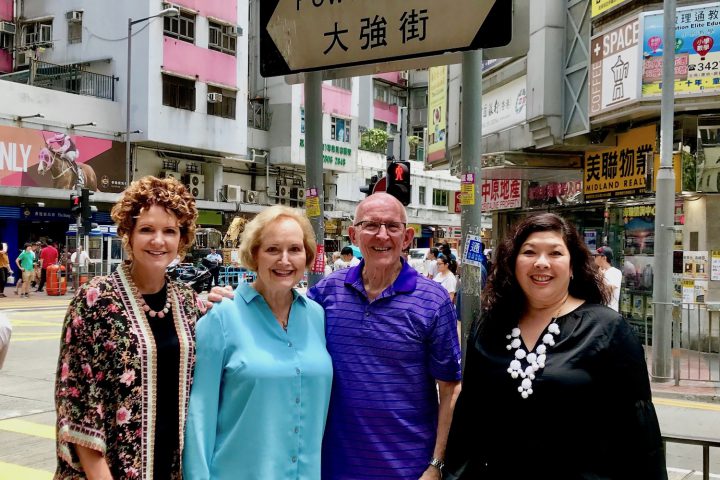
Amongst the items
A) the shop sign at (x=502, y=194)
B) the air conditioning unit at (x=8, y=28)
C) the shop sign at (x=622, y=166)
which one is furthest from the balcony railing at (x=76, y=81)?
the shop sign at (x=622, y=166)

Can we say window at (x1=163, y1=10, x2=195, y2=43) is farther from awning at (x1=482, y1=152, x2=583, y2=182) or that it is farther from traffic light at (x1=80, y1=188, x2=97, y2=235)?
awning at (x1=482, y1=152, x2=583, y2=182)

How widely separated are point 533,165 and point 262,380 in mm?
13521

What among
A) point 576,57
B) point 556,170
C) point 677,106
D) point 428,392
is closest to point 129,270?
point 428,392

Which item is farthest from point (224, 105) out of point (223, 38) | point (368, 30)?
point (368, 30)

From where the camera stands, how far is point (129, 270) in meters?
2.59

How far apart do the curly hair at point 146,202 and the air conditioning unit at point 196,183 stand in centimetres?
2892

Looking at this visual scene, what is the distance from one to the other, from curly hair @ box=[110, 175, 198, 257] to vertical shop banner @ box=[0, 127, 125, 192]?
24281mm

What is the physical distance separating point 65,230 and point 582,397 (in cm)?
2871

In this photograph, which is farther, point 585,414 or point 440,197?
point 440,197

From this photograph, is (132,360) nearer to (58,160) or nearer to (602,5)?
(602,5)

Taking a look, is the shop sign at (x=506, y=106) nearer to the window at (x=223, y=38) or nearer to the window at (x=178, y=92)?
the window at (x=178, y=92)

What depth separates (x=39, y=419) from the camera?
23.9ft

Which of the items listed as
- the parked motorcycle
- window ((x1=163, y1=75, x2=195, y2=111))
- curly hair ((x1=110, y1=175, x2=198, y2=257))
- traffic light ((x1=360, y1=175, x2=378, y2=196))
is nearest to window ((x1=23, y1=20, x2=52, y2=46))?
window ((x1=163, y1=75, x2=195, y2=111))

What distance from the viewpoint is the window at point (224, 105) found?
31156 mm
